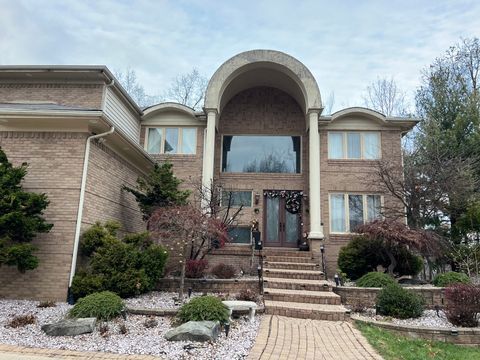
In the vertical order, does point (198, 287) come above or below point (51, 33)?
below

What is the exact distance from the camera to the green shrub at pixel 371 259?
33.3 feet

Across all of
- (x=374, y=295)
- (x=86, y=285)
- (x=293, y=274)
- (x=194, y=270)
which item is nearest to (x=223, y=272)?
(x=194, y=270)

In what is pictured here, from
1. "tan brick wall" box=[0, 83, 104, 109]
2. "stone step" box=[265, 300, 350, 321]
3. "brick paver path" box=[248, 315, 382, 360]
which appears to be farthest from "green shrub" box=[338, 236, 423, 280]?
"tan brick wall" box=[0, 83, 104, 109]

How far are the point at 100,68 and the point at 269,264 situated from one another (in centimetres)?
783

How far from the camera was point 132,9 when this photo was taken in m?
11.3

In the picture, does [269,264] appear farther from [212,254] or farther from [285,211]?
[285,211]

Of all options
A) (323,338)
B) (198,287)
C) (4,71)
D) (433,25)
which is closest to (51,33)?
(4,71)

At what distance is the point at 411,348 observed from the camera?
5.54m

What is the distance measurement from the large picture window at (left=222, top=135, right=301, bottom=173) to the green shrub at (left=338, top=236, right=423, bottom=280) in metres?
4.87

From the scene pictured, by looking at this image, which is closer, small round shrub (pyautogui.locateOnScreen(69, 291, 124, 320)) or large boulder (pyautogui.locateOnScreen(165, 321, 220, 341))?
large boulder (pyautogui.locateOnScreen(165, 321, 220, 341))

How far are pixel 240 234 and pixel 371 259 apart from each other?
524cm

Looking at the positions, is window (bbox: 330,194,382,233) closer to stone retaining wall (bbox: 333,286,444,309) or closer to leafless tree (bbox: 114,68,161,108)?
stone retaining wall (bbox: 333,286,444,309)

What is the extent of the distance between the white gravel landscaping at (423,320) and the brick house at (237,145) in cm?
Answer: 450

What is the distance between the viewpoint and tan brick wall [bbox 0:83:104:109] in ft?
33.6
